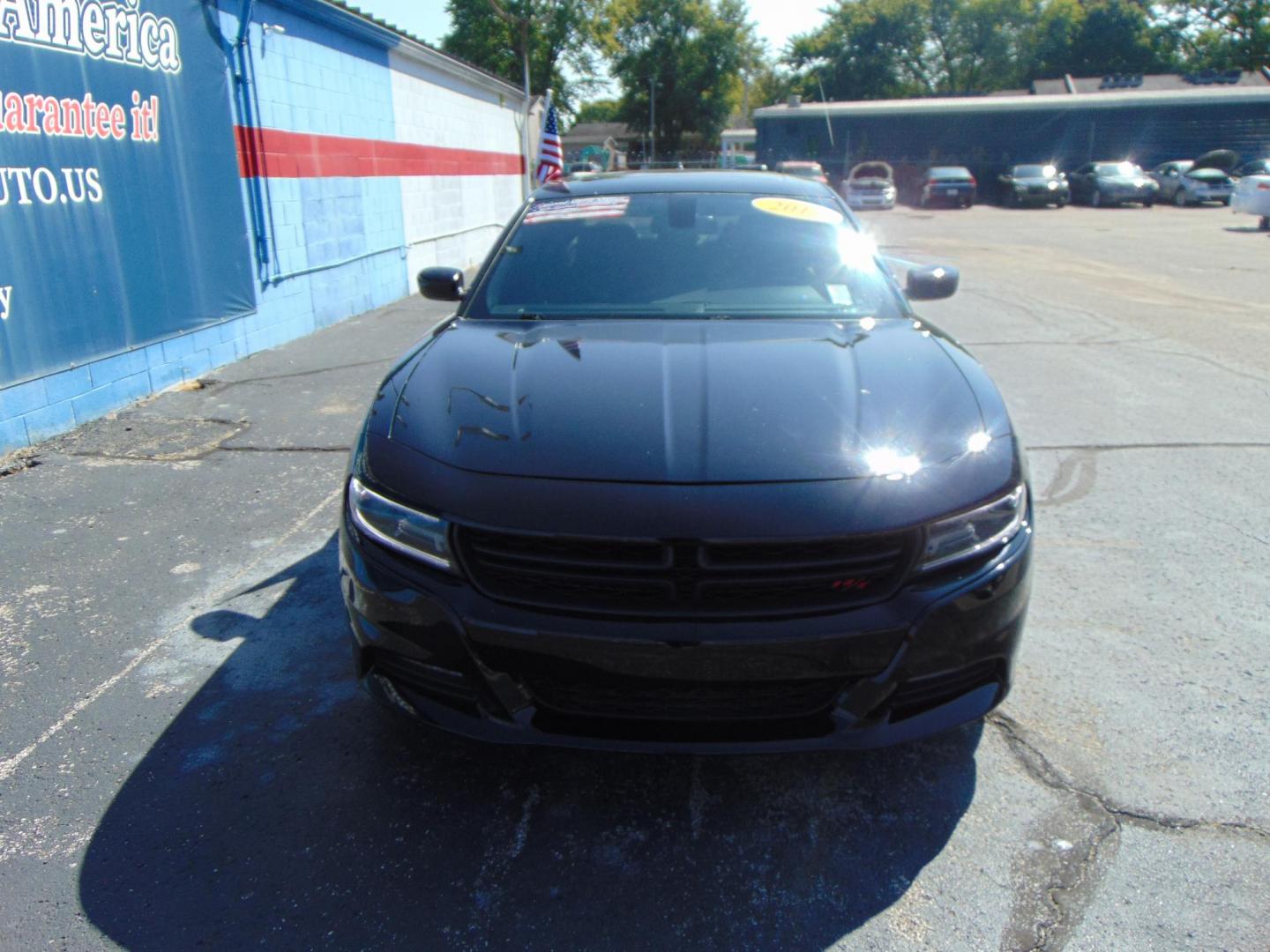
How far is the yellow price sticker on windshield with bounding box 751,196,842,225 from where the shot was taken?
4.02 metres

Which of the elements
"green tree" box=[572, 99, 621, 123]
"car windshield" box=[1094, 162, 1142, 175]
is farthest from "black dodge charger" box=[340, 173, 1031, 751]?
"green tree" box=[572, 99, 621, 123]

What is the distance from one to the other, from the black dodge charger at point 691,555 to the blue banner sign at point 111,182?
439 cm

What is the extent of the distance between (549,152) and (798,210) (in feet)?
40.7

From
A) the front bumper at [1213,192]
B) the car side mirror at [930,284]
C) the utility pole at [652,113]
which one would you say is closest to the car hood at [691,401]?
the car side mirror at [930,284]

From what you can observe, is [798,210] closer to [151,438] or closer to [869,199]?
[151,438]

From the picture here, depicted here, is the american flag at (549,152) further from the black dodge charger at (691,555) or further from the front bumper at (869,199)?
the front bumper at (869,199)

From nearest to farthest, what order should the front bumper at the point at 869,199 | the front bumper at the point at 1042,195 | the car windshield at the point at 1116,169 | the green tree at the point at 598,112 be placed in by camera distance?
1. the car windshield at the point at 1116,169
2. the front bumper at the point at 1042,195
3. the front bumper at the point at 869,199
4. the green tree at the point at 598,112

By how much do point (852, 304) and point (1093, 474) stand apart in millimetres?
2447

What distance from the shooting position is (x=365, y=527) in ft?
8.10

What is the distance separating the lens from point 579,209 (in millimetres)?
4129

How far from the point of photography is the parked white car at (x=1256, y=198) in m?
22.3

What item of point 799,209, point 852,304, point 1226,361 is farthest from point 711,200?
point 1226,361

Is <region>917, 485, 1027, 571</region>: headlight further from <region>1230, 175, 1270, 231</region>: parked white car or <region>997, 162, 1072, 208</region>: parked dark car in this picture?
<region>997, 162, 1072, 208</region>: parked dark car

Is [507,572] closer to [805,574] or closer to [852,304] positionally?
[805,574]
